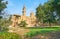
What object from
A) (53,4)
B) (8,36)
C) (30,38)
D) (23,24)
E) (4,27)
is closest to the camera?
(8,36)

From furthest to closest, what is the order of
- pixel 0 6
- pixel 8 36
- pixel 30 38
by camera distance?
1. pixel 0 6
2. pixel 30 38
3. pixel 8 36

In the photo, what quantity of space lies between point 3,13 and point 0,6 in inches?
64.8

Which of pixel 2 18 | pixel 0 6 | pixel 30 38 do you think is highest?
pixel 0 6

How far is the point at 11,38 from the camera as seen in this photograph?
20.6 metres

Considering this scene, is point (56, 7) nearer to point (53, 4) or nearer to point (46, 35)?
point (53, 4)

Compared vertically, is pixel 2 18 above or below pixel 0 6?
below

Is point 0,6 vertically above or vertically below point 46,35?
above

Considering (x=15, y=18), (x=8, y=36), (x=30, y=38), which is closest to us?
(x=8, y=36)

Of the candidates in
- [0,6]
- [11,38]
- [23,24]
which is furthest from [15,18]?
[11,38]

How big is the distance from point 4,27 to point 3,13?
279 centimetres

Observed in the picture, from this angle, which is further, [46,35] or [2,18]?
[2,18]

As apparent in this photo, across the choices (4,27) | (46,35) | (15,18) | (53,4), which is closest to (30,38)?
(46,35)

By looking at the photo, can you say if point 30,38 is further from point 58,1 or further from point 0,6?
point 0,6

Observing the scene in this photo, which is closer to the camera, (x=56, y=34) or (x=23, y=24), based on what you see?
(x=56, y=34)
